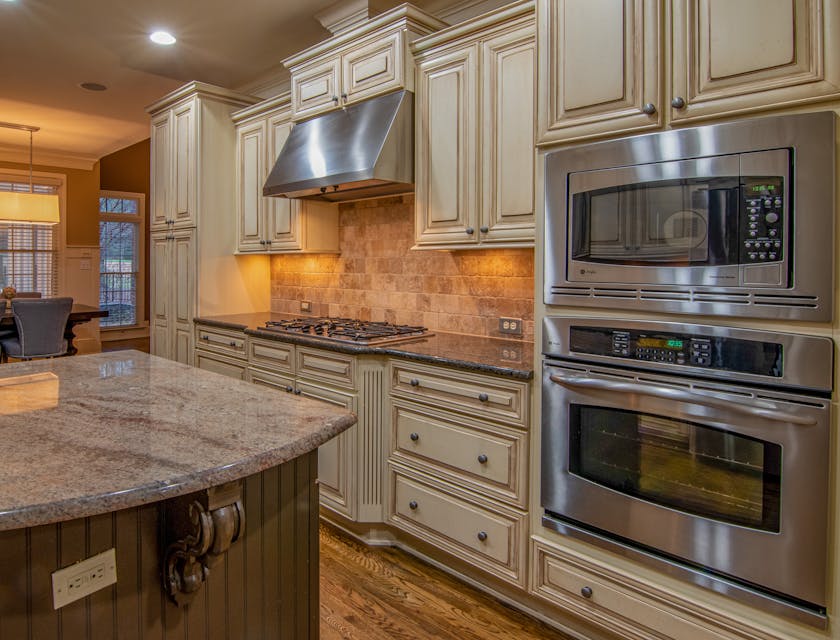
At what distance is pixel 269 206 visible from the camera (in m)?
3.93

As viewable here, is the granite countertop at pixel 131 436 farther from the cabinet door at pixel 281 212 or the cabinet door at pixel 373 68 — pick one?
the cabinet door at pixel 281 212

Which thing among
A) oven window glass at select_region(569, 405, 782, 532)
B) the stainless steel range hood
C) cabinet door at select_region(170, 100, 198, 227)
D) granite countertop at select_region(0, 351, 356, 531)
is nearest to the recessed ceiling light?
cabinet door at select_region(170, 100, 198, 227)

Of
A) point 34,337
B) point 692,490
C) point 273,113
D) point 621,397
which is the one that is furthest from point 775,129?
point 34,337

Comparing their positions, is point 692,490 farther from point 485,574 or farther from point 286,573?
point 286,573

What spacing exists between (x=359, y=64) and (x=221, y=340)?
1904 mm

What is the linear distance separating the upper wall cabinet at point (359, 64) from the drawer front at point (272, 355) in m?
1.34

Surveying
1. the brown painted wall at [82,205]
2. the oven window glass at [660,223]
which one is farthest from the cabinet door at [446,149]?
the brown painted wall at [82,205]

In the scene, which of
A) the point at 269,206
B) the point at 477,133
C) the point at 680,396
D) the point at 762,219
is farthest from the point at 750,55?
the point at 269,206

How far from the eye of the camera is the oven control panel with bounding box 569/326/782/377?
5.16 ft

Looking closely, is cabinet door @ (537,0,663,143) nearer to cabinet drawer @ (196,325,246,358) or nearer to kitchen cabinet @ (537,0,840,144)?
kitchen cabinet @ (537,0,840,144)

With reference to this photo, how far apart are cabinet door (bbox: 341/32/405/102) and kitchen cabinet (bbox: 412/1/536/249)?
0.11 m

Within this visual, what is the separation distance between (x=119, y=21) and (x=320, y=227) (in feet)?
5.93

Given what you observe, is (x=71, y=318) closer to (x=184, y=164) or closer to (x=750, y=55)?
(x=184, y=164)

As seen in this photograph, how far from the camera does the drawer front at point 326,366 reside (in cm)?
277
